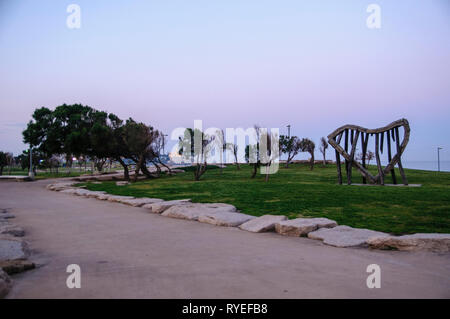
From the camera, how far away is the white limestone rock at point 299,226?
7134 mm

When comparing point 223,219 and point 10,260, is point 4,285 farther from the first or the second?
point 223,219

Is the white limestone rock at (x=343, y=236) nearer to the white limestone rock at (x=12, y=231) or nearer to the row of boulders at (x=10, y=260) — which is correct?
the row of boulders at (x=10, y=260)

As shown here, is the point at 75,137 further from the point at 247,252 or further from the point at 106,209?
the point at 247,252

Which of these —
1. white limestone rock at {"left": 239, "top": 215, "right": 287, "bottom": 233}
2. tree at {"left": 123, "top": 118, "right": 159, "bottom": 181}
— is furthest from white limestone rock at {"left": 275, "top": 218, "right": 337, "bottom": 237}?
tree at {"left": 123, "top": 118, "right": 159, "bottom": 181}

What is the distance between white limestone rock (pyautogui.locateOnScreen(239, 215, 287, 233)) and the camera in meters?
7.55

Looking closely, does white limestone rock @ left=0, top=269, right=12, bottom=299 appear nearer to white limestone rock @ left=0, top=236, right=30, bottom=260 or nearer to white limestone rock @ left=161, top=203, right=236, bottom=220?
white limestone rock @ left=0, top=236, right=30, bottom=260

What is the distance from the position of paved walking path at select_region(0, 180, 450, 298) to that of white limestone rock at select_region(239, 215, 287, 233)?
0.27 meters

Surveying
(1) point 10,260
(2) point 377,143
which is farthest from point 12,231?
(2) point 377,143

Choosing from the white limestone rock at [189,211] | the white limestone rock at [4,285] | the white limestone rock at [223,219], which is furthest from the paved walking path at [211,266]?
the white limestone rock at [189,211]

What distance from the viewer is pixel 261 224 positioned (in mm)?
7770

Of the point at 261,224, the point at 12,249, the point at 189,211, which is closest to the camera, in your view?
the point at 12,249

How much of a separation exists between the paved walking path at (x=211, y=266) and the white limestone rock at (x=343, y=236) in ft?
0.79

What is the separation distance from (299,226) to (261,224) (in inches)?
37.6
